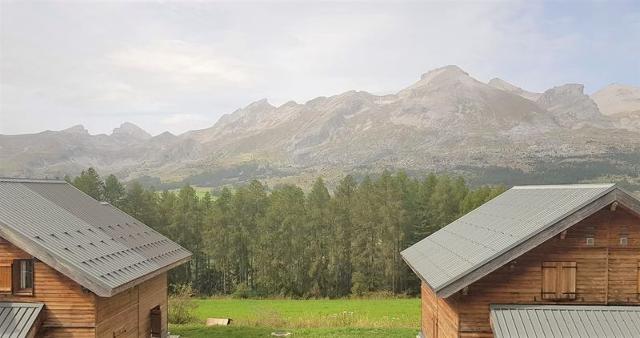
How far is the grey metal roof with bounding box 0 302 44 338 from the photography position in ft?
48.5

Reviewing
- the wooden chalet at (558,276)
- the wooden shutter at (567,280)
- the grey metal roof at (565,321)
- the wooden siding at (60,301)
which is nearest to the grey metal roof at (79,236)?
the wooden siding at (60,301)

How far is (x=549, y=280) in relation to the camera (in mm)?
15664

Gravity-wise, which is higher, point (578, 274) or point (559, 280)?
point (578, 274)

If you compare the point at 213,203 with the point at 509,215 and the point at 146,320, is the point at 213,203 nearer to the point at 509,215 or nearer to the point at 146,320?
the point at 146,320

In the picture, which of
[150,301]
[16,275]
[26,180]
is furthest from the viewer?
[150,301]

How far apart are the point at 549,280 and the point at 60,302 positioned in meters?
14.1

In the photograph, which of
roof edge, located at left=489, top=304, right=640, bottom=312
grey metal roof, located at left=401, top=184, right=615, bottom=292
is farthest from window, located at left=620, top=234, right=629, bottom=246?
roof edge, located at left=489, top=304, right=640, bottom=312

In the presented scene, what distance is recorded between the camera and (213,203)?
5338 cm

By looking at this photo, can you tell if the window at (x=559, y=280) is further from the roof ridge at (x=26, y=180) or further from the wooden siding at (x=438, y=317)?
the roof ridge at (x=26, y=180)

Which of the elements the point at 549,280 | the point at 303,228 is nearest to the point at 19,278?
the point at 549,280

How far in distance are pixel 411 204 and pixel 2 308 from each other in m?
41.5

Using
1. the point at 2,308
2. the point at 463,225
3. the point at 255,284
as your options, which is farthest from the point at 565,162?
the point at 2,308

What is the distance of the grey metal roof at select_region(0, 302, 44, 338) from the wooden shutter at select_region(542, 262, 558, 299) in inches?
569

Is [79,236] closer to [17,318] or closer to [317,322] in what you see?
[17,318]
